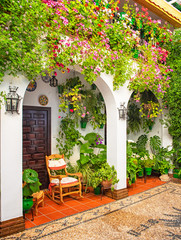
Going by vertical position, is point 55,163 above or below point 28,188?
above

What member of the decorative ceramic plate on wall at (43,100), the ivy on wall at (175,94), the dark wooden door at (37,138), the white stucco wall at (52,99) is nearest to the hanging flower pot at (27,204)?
the dark wooden door at (37,138)

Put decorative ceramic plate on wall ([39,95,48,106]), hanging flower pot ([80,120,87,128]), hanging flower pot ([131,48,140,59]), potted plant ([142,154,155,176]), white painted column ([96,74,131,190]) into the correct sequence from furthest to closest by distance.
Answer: potted plant ([142,154,155,176]), hanging flower pot ([80,120,87,128]), decorative ceramic plate on wall ([39,95,48,106]), hanging flower pot ([131,48,140,59]), white painted column ([96,74,131,190])

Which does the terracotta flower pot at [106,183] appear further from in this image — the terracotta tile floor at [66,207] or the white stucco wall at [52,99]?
the white stucco wall at [52,99]

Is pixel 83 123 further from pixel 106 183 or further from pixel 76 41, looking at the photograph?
pixel 76 41

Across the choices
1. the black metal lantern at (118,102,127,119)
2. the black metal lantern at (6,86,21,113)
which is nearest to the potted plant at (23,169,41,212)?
the black metal lantern at (6,86,21,113)

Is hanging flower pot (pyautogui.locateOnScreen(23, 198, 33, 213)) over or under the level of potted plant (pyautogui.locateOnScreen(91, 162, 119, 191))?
under

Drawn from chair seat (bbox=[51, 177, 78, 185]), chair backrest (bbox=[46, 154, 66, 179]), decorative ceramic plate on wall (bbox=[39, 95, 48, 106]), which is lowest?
chair seat (bbox=[51, 177, 78, 185])

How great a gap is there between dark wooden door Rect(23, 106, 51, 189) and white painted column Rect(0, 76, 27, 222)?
1.85 metres

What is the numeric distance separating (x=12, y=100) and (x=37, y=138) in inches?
91.1

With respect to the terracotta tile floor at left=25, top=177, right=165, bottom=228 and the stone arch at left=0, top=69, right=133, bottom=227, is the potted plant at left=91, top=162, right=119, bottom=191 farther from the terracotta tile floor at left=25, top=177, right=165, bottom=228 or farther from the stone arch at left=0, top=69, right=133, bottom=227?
the stone arch at left=0, top=69, right=133, bottom=227

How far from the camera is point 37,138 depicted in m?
5.50

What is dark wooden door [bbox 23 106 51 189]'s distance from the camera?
529 centimetres

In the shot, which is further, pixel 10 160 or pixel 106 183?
pixel 106 183

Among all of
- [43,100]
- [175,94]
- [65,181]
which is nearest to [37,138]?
[43,100]
